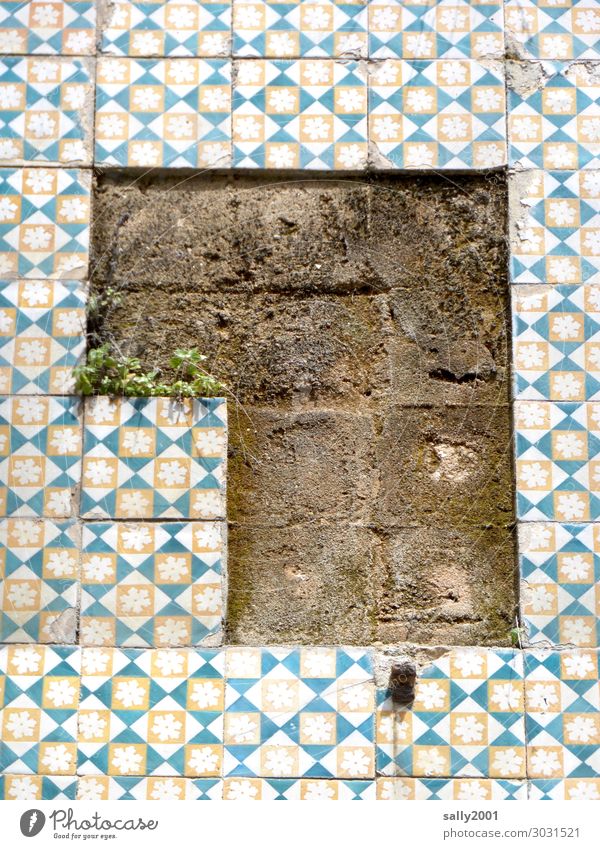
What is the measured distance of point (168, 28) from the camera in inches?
148

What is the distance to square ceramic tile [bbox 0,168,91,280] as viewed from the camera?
11.9 ft

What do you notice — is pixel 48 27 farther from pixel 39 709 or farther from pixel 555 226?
pixel 39 709

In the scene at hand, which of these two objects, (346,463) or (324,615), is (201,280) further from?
(324,615)

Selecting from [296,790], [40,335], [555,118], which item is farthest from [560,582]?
[40,335]

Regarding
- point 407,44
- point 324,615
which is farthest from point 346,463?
point 407,44

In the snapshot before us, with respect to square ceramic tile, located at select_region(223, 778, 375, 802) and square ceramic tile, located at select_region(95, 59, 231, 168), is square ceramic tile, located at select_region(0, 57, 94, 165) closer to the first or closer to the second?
square ceramic tile, located at select_region(95, 59, 231, 168)

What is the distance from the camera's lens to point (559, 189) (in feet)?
12.1

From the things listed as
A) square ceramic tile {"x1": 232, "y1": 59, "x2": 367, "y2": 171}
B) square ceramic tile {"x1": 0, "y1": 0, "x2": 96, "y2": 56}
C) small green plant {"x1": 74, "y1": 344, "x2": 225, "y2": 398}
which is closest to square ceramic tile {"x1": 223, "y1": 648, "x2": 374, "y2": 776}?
small green plant {"x1": 74, "y1": 344, "x2": 225, "y2": 398}

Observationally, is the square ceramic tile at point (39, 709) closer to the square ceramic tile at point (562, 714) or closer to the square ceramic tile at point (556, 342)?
the square ceramic tile at point (562, 714)

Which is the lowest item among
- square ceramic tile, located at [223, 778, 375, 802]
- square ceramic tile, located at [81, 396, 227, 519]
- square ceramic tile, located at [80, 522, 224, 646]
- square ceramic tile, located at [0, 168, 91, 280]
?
square ceramic tile, located at [223, 778, 375, 802]

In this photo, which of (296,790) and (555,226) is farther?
(555,226)

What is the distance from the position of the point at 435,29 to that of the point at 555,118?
54 cm

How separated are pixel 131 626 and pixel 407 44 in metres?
2.26

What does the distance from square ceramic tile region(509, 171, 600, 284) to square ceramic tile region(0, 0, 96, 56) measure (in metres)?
1.62
